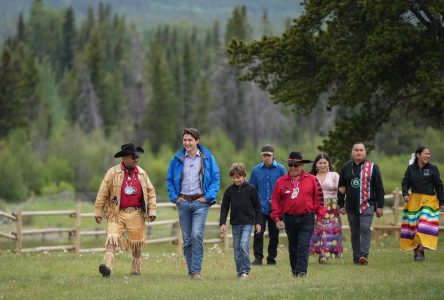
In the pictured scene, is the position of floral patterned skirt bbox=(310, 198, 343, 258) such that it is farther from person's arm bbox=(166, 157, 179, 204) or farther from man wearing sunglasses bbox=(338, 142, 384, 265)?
person's arm bbox=(166, 157, 179, 204)

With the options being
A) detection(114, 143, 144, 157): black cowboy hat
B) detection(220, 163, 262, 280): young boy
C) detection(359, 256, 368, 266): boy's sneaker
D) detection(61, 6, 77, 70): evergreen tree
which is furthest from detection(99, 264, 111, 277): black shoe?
detection(61, 6, 77, 70): evergreen tree

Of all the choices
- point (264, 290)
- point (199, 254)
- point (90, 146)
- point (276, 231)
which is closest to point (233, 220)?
point (199, 254)

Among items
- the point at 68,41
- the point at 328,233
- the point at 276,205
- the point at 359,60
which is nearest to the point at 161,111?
the point at 68,41

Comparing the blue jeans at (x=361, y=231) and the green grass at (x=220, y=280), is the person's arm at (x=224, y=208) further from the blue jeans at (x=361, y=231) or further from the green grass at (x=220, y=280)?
the blue jeans at (x=361, y=231)

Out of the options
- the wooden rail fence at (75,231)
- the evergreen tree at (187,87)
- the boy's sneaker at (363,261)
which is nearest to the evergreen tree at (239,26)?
the evergreen tree at (187,87)

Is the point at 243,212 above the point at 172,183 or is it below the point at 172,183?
below

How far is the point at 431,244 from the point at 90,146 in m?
75.5

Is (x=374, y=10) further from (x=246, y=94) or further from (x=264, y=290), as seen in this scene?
(x=246, y=94)

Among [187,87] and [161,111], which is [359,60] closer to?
[161,111]

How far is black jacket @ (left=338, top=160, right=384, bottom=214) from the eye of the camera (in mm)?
17547

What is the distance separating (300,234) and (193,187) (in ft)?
5.67

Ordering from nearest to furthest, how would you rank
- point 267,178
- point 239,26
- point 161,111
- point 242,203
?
point 242,203
point 267,178
point 239,26
point 161,111

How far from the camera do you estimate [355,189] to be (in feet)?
57.9

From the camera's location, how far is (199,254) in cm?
1534
